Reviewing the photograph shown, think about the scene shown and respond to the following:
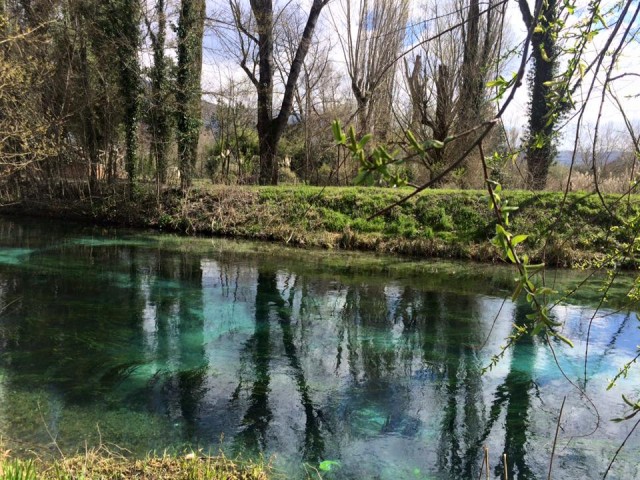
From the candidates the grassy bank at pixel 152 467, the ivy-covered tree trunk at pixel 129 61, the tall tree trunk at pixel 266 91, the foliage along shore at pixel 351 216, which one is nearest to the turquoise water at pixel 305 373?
the grassy bank at pixel 152 467

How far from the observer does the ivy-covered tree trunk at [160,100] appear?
1678cm

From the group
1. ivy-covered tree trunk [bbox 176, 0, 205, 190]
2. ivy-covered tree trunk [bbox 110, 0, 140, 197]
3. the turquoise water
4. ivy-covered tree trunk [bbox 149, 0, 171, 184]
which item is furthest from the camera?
ivy-covered tree trunk [bbox 176, 0, 205, 190]

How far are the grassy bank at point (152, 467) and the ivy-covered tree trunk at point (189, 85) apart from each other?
14.4 meters

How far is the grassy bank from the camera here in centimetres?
359

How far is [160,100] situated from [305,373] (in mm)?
13789

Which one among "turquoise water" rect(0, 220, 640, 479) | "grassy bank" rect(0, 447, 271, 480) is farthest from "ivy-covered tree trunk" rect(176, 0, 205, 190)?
"grassy bank" rect(0, 447, 271, 480)

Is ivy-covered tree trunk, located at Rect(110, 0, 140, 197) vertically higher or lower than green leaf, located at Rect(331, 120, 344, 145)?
higher

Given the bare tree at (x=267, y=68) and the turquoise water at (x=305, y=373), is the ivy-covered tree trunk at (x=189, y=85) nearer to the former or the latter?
the bare tree at (x=267, y=68)

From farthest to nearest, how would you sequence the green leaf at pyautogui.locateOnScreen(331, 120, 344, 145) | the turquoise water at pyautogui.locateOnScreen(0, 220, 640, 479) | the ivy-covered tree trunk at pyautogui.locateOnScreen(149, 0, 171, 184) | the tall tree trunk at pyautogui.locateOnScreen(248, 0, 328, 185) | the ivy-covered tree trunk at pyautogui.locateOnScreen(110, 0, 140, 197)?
the tall tree trunk at pyautogui.locateOnScreen(248, 0, 328, 185) → the ivy-covered tree trunk at pyautogui.locateOnScreen(149, 0, 171, 184) → the ivy-covered tree trunk at pyautogui.locateOnScreen(110, 0, 140, 197) → the turquoise water at pyautogui.locateOnScreen(0, 220, 640, 479) → the green leaf at pyautogui.locateOnScreen(331, 120, 344, 145)

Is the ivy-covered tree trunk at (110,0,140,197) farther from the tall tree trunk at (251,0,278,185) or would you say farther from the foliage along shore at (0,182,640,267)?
the tall tree trunk at (251,0,278,185)

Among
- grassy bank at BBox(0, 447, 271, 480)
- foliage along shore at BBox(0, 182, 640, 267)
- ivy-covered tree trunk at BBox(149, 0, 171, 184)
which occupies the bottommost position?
grassy bank at BBox(0, 447, 271, 480)

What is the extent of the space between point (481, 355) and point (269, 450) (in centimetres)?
348

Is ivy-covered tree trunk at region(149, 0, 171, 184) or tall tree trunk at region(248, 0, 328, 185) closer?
ivy-covered tree trunk at region(149, 0, 171, 184)

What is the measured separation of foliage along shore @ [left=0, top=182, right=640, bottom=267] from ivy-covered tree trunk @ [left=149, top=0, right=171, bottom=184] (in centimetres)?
118
